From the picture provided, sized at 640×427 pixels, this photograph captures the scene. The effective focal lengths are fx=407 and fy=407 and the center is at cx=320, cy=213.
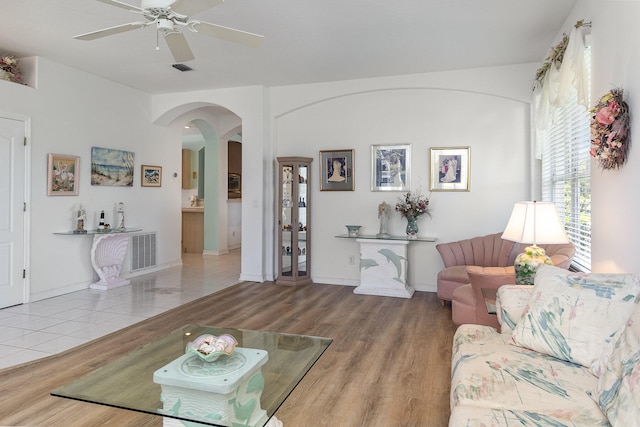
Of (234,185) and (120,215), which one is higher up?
(234,185)

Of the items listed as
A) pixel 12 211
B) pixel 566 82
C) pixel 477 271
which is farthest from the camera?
pixel 12 211

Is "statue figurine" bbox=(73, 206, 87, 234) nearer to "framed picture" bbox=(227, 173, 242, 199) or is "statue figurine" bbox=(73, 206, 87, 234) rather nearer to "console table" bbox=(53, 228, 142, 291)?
"console table" bbox=(53, 228, 142, 291)

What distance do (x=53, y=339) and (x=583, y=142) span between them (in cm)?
485

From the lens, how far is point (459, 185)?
5.42 meters

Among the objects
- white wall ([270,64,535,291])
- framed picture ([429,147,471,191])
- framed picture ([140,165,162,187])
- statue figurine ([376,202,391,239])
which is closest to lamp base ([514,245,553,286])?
white wall ([270,64,535,291])

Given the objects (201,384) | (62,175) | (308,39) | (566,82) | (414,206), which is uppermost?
(308,39)

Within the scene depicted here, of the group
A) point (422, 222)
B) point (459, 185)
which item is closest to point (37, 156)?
point (422, 222)

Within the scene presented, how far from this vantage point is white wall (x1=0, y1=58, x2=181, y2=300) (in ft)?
16.1

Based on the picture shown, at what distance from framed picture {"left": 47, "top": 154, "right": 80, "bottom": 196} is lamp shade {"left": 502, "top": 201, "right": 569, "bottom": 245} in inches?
206

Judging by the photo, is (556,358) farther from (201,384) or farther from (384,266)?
(384,266)

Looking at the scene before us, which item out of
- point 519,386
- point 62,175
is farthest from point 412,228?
point 62,175

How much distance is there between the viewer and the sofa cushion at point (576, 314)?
6.21ft

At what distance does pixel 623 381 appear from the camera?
4.85 feet

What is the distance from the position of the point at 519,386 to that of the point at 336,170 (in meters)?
4.49
